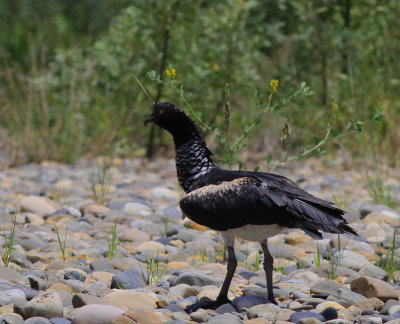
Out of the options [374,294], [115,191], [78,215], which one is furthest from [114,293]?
[115,191]

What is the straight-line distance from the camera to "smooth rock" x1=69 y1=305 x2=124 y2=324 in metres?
3.18

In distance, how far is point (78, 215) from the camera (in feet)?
20.0

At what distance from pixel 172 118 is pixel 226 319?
4.49 ft

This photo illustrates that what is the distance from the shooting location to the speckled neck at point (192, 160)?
13.6 ft

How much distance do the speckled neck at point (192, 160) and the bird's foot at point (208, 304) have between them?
2.56ft

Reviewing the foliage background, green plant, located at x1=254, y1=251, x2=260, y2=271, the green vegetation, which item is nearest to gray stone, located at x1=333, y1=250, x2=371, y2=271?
green plant, located at x1=254, y1=251, x2=260, y2=271

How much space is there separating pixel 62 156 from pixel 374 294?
591cm

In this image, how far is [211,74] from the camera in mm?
8578

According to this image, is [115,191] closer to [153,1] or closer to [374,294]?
[153,1]

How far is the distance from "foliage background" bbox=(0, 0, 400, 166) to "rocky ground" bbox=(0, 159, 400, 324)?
1.49m

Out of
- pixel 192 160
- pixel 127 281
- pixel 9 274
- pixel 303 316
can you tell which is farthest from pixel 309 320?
pixel 9 274

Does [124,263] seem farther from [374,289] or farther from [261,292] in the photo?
[374,289]

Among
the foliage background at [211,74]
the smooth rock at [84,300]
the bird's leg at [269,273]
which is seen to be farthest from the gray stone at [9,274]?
the foliage background at [211,74]

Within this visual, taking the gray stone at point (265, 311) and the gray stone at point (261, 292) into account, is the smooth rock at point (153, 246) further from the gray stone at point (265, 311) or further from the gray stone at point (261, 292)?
the gray stone at point (265, 311)
